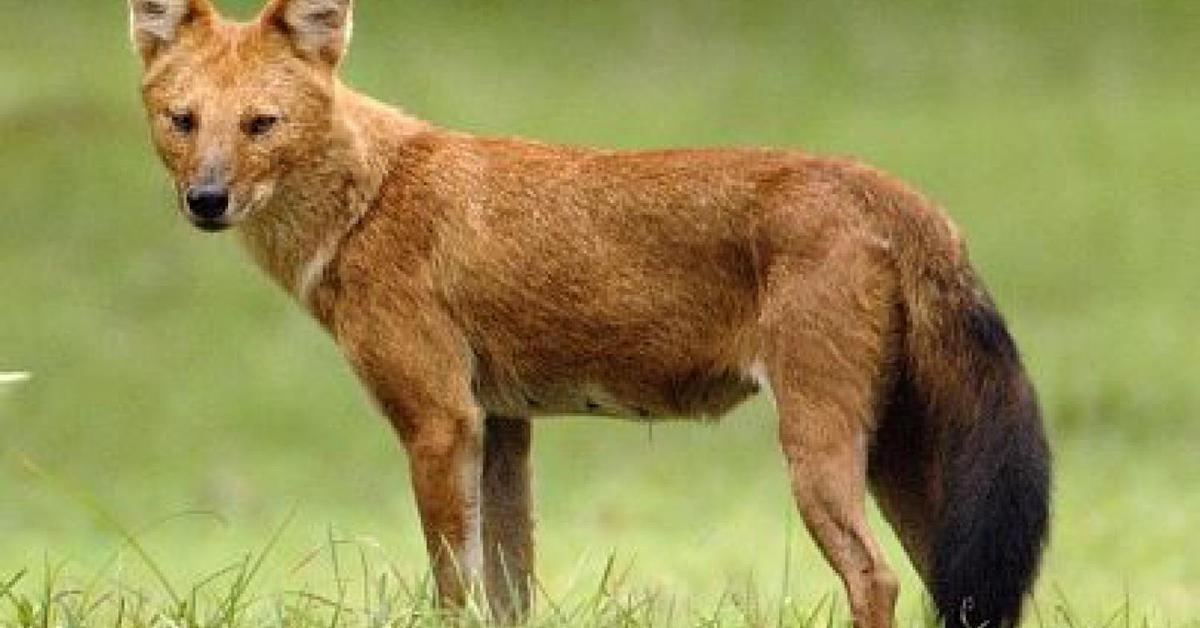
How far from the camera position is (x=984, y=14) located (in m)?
21.2

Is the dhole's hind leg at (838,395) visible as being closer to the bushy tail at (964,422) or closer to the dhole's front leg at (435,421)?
the bushy tail at (964,422)

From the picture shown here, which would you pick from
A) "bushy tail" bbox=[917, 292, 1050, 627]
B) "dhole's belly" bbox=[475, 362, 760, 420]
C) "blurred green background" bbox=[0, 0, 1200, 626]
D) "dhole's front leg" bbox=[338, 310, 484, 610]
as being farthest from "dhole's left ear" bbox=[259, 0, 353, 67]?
"blurred green background" bbox=[0, 0, 1200, 626]

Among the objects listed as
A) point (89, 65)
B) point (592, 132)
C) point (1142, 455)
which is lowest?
point (1142, 455)

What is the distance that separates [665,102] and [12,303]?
14.8 ft

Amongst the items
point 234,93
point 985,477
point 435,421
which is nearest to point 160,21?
point 234,93

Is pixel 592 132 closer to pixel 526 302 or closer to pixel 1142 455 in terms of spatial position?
pixel 1142 455

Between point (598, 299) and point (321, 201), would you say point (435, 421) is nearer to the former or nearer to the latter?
point (598, 299)

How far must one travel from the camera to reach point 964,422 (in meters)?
8.02

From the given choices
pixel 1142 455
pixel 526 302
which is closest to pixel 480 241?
pixel 526 302

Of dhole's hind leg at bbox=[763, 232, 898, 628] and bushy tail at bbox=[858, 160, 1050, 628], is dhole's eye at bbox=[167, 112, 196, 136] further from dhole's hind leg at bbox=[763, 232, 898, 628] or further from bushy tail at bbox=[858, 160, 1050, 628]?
bushy tail at bbox=[858, 160, 1050, 628]

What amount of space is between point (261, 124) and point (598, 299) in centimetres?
87

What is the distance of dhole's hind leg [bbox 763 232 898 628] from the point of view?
788 cm

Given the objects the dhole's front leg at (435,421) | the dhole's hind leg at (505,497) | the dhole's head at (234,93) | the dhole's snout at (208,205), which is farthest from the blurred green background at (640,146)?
the dhole's snout at (208,205)

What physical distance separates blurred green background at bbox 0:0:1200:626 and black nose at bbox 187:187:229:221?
2569 mm
